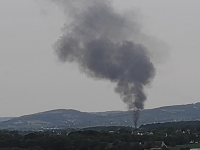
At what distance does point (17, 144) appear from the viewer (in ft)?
227

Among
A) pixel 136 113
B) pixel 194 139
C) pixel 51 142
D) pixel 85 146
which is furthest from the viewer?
pixel 136 113

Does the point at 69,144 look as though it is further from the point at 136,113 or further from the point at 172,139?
the point at 136,113

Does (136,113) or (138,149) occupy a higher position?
(136,113)

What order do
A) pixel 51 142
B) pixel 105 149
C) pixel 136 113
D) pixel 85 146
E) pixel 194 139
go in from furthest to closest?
pixel 136 113 < pixel 194 139 < pixel 51 142 < pixel 85 146 < pixel 105 149

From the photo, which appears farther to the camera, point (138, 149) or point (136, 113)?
point (136, 113)

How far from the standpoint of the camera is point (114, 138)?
72.4 meters

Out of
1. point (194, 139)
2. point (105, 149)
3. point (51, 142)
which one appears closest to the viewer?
point (105, 149)

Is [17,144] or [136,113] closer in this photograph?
[17,144]

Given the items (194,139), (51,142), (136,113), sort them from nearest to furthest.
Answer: (51,142)
(194,139)
(136,113)

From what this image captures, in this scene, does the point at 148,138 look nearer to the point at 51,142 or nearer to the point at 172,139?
the point at 172,139

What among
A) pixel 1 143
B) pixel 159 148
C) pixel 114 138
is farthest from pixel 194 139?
pixel 1 143

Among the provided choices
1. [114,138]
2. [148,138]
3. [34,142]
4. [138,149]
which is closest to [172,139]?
[148,138]

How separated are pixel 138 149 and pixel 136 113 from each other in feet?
110

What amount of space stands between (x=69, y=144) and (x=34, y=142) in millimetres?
5379
